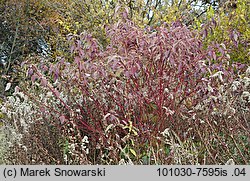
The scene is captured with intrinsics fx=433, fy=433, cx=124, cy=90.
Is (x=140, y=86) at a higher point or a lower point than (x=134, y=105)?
higher

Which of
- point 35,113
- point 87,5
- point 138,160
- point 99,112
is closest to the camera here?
point 138,160

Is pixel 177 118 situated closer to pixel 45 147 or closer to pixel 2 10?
pixel 45 147

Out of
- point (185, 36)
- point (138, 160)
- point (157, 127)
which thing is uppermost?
point (185, 36)

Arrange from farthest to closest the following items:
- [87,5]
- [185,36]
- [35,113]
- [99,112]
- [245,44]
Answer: [87,5] < [245,44] < [35,113] < [99,112] < [185,36]

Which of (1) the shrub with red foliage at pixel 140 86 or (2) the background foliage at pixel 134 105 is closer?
(2) the background foliage at pixel 134 105

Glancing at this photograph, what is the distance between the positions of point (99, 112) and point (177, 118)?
2.28 ft

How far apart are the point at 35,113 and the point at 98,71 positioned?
1.02m

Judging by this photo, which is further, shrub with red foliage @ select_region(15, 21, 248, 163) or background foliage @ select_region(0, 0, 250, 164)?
shrub with red foliage @ select_region(15, 21, 248, 163)

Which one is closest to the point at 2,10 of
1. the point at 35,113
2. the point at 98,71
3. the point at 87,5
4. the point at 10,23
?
the point at 10,23

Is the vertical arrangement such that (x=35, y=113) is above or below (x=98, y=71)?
below

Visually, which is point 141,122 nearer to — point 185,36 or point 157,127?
point 157,127

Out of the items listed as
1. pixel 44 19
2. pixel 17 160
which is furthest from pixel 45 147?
pixel 44 19

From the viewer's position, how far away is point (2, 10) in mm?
10938

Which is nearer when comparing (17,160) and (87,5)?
(17,160)
